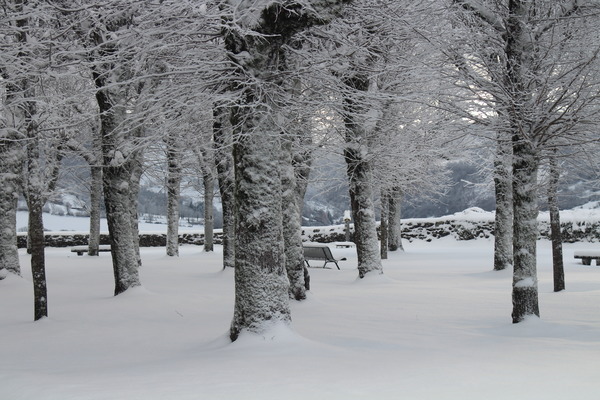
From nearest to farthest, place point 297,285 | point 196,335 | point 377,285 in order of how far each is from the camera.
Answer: point 196,335 → point 297,285 → point 377,285

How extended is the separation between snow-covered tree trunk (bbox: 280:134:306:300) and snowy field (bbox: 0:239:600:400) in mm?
337

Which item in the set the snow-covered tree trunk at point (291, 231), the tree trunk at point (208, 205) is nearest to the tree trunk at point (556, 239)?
the snow-covered tree trunk at point (291, 231)

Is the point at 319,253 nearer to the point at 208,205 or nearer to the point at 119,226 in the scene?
the point at 208,205

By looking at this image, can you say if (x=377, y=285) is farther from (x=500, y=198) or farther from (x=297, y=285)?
(x=500, y=198)

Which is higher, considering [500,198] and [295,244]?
[500,198]

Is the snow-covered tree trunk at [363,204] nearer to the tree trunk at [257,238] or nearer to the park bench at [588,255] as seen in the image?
the park bench at [588,255]

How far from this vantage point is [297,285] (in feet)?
31.9

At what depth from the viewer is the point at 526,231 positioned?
24.2ft

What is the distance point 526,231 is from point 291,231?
4122 mm

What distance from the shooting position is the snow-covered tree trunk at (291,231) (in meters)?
9.43

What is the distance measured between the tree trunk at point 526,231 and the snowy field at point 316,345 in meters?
0.28

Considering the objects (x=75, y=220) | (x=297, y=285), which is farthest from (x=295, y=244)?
(x=75, y=220)

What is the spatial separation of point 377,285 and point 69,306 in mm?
6420

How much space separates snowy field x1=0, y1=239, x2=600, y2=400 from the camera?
4242 millimetres
